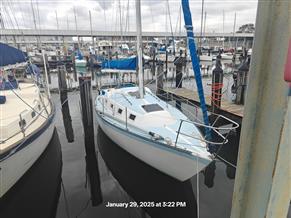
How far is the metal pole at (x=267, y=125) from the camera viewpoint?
1.09 meters

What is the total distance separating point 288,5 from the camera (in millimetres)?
1030

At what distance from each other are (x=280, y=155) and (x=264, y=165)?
0.11 m

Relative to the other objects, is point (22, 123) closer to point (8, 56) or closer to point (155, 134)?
point (8, 56)

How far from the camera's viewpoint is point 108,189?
7055 mm

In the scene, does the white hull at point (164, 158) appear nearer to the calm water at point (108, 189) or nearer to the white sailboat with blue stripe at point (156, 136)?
the white sailboat with blue stripe at point (156, 136)

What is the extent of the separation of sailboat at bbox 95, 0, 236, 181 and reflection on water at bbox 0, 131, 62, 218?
2.64 m

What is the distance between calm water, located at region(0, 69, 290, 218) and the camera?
597 cm

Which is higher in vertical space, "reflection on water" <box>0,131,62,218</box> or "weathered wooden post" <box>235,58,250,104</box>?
"weathered wooden post" <box>235,58,250,104</box>

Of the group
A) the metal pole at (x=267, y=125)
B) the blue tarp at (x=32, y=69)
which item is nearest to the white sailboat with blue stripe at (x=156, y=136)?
the metal pole at (x=267, y=125)

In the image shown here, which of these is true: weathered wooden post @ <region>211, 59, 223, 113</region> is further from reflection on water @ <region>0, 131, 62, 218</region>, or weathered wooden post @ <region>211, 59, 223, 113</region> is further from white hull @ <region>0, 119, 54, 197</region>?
white hull @ <region>0, 119, 54, 197</region>

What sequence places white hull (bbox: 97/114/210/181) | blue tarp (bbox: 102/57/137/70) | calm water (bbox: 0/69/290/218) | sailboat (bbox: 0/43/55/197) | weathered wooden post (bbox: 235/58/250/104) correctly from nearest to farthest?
sailboat (bbox: 0/43/55/197) < white hull (bbox: 97/114/210/181) < calm water (bbox: 0/69/290/218) < blue tarp (bbox: 102/57/137/70) < weathered wooden post (bbox: 235/58/250/104)

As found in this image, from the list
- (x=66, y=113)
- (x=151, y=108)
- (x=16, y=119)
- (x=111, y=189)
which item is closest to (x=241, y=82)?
(x=151, y=108)

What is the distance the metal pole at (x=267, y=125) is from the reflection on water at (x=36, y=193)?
6.17 m

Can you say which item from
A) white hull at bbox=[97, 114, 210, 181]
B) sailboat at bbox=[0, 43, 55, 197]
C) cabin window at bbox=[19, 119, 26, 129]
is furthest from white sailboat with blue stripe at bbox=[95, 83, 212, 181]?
cabin window at bbox=[19, 119, 26, 129]
